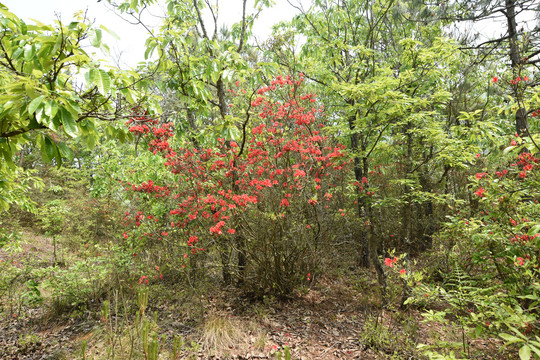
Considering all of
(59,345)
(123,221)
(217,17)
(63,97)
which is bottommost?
(59,345)

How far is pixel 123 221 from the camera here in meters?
5.46

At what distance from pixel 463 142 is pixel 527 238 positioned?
2806mm

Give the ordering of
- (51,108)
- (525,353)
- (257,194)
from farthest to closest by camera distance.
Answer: (257,194)
(51,108)
(525,353)

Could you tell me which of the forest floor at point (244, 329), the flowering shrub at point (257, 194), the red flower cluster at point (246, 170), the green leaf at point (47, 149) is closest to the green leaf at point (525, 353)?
the forest floor at point (244, 329)

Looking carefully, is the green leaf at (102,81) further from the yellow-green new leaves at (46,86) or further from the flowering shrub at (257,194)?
the flowering shrub at (257,194)

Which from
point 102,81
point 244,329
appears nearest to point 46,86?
point 102,81

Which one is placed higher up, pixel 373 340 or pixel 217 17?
pixel 217 17

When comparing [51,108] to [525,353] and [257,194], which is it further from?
[257,194]

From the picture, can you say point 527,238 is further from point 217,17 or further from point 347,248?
point 217,17

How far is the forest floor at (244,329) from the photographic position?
125 inches

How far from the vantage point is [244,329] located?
146 inches

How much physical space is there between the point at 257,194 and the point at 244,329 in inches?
79.7

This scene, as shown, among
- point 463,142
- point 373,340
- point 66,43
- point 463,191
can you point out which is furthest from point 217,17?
point 463,191

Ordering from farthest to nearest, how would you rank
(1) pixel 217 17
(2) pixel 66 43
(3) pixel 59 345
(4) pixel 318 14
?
(4) pixel 318 14 < (1) pixel 217 17 < (3) pixel 59 345 < (2) pixel 66 43
